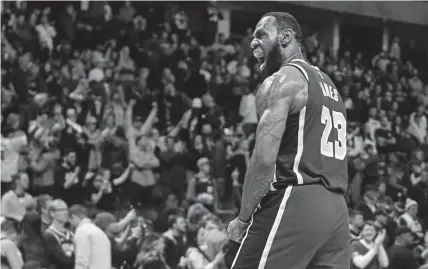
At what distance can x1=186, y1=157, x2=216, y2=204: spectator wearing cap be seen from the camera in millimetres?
14383

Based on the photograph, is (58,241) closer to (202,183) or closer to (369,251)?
(369,251)

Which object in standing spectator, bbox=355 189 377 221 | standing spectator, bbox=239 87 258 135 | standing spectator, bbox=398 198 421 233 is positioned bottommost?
standing spectator, bbox=355 189 377 221

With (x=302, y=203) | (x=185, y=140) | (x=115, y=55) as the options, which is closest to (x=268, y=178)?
(x=302, y=203)

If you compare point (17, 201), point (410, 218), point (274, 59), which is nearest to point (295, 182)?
point (274, 59)

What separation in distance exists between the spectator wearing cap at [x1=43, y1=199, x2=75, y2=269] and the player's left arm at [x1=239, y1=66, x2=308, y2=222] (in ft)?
17.1

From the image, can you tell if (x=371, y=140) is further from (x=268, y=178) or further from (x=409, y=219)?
(x=268, y=178)

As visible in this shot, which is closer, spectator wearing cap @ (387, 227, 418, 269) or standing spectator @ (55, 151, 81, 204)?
spectator wearing cap @ (387, 227, 418, 269)

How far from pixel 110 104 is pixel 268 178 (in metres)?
11.4

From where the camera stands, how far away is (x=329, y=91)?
4812mm

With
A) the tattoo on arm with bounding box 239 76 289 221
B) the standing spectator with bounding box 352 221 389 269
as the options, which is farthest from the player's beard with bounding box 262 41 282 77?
the standing spectator with bounding box 352 221 389 269

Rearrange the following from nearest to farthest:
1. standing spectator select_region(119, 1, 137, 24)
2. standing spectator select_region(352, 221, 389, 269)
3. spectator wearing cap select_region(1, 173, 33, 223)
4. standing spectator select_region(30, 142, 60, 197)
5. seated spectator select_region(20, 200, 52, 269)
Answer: seated spectator select_region(20, 200, 52, 269) → standing spectator select_region(352, 221, 389, 269) → spectator wearing cap select_region(1, 173, 33, 223) → standing spectator select_region(30, 142, 60, 197) → standing spectator select_region(119, 1, 137, 24)

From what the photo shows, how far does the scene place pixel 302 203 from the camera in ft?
15.1

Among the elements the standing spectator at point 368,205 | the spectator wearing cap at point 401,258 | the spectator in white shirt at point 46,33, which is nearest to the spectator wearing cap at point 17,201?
the spectator wearing cap at point 401,258

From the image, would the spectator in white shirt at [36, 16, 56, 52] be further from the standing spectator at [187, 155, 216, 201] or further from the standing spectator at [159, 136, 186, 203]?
the standing spectator at [187, 155, 216, 201]
